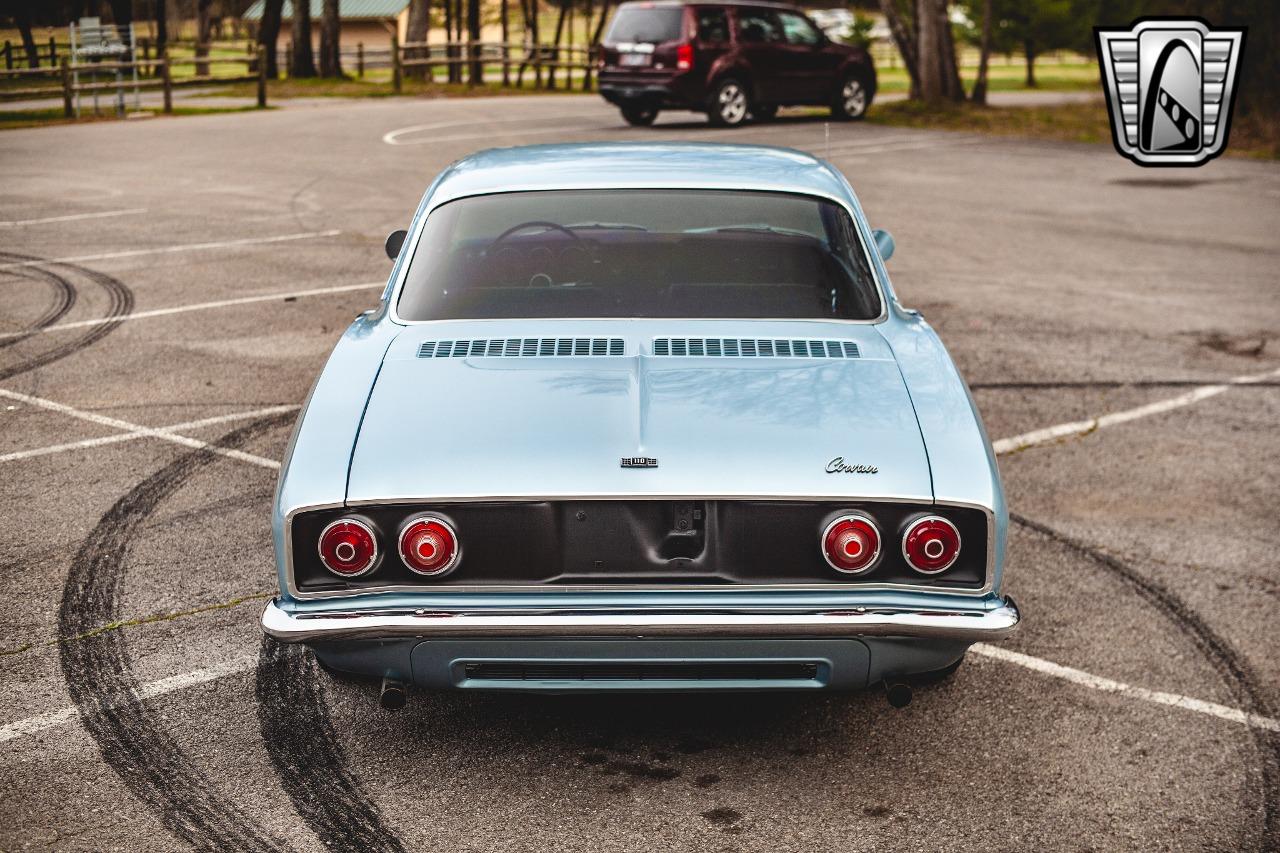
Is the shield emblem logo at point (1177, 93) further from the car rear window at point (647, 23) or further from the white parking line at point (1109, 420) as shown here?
the white parking line at point (1109, 420)

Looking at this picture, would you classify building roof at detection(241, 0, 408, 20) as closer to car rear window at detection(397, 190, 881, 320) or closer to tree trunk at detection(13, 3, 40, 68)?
tree trunk at detection(13, 3, 40, 68)

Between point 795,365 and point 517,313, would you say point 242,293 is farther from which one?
point 795,365

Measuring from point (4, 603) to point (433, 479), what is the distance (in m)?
2.24

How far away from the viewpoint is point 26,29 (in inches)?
890

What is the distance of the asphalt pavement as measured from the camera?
3.50 metres

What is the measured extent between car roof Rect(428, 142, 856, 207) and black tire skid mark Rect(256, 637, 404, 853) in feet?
5.21

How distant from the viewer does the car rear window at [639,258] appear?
4.40 m

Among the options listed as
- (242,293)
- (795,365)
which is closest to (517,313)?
(795,365)

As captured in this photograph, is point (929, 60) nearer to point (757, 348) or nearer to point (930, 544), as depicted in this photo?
point (757, 348)

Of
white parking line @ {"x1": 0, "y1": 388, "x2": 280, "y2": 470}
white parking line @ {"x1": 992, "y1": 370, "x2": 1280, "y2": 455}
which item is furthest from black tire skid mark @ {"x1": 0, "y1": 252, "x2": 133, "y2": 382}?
white parking line @ {"x1": 992, "y1": 370, "x2": 1280, "y2": 455}

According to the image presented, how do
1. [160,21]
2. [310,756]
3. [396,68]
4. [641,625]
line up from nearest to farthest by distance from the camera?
1. [641,625]
2. [310,756]
3. [160,21]
4. [396,68]

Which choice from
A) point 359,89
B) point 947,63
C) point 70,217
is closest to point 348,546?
point 70,217

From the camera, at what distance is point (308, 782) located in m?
3.62

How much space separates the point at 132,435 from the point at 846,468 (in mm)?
4359
